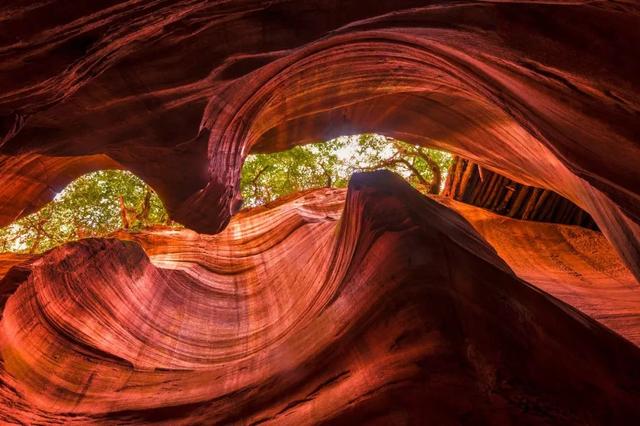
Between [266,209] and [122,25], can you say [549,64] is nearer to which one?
[122,25]

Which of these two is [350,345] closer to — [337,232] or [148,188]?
[337,232]

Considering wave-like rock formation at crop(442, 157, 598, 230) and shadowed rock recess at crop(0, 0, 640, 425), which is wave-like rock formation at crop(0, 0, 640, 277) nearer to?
shadowed rock recess at crop(0, 0, 640, 425)

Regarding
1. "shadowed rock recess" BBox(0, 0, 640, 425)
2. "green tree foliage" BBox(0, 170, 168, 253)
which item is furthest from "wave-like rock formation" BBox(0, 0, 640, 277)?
"green tree foliage" BBox(0, 170, 168, 253)

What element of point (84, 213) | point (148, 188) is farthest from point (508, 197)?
point (84, 213)

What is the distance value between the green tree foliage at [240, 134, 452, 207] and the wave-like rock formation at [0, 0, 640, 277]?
7.03 meters

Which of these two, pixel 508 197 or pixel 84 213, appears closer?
Answer: pixel 508 197

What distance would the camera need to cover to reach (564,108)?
3354mm

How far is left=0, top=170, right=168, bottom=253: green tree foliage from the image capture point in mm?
12633

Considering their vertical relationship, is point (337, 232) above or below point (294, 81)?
below

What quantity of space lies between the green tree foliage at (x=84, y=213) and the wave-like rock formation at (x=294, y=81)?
646 cm

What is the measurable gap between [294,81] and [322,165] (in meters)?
8.60

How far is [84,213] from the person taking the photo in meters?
12.8

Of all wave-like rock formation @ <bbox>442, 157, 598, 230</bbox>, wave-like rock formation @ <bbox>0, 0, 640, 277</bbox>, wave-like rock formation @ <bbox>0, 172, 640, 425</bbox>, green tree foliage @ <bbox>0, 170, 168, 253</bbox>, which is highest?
green tree foliage @ <bbox>0, 170, 168, 253</bbox>

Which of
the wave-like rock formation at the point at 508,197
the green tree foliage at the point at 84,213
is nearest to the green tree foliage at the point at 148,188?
the green tree foliage at the point at 84,213
